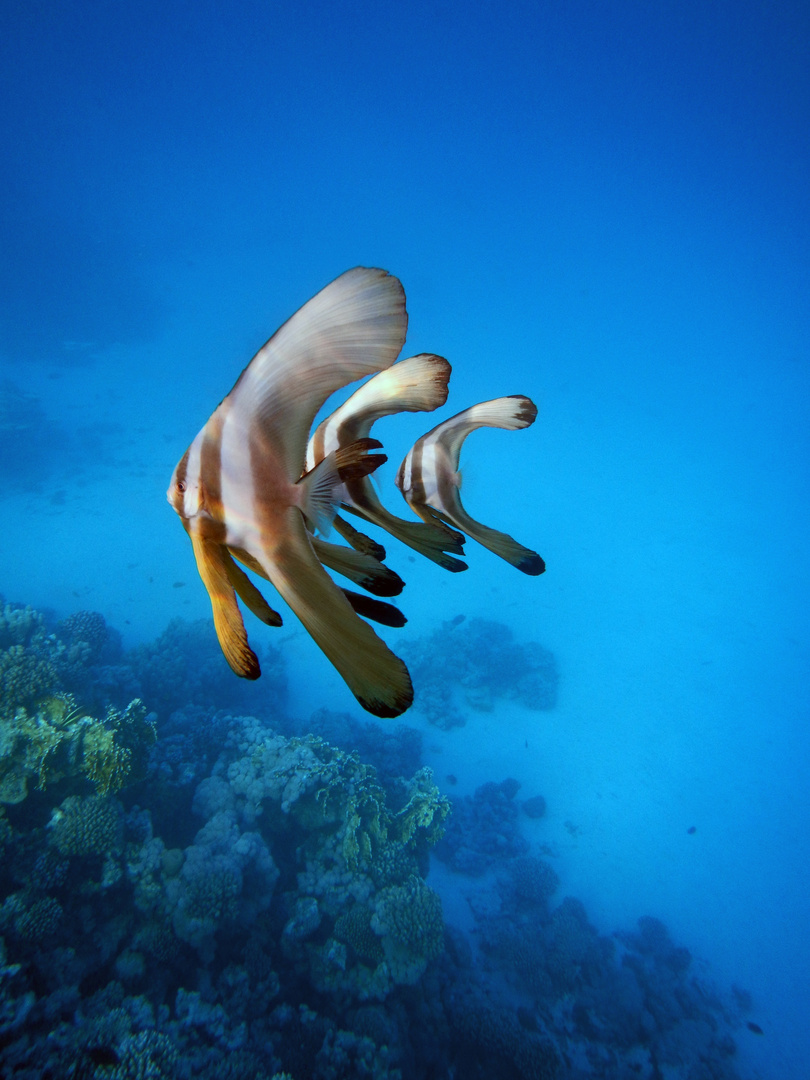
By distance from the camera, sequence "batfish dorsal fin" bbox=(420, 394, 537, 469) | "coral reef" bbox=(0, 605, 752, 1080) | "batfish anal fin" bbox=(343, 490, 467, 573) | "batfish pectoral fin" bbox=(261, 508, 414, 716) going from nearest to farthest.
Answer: "batfish pectoral fin" bbox=(261, 508, 414, 716)
"batfish anal fin" bbox=(343, 490, 467, 573)
"batfish dorsal fin" bbox=(420, 394, 537, 469)
"coral reef" bbox=(0, 605, 752, 1080)

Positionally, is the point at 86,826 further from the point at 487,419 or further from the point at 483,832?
the point at 483,832

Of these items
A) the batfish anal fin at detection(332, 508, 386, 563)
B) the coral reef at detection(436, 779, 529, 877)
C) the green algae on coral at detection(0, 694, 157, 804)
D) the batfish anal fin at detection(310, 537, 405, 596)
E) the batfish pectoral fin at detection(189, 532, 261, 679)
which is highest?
the batfish anal fin at detection(332, 508, 386, 563)

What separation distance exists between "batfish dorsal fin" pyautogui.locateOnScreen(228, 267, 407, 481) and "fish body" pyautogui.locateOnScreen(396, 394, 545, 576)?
812mm

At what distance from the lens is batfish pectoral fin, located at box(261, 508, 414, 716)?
61cm

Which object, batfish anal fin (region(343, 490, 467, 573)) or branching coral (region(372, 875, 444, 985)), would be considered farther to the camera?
branching coral (region(372, 875, 444, 985))

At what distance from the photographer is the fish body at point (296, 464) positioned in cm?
63

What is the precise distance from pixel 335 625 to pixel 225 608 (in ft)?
0.81

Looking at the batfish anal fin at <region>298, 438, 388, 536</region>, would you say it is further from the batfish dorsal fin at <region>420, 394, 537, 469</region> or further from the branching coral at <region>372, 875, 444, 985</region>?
the branching coral at <region>372, 875, 444, 985</region>

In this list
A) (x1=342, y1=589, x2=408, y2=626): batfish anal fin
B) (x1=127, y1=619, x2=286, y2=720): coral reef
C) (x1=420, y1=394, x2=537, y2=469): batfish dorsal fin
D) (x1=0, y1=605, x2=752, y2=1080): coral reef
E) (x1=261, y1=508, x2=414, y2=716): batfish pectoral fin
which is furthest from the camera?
(x1=127, y1=619, x2=286, y2=720): coral reef

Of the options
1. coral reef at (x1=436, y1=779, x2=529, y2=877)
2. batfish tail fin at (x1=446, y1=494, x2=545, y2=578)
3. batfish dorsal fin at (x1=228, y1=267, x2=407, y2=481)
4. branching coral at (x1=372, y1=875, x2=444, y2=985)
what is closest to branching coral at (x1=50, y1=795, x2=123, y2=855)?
branching coral at (x1=372, y1=875, x2=444, y2=985)

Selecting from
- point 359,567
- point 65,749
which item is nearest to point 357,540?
point 359,567

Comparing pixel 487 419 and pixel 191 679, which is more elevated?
pixel 191 679

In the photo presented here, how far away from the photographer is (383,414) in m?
1.13

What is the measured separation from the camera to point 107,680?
33.3 ft
